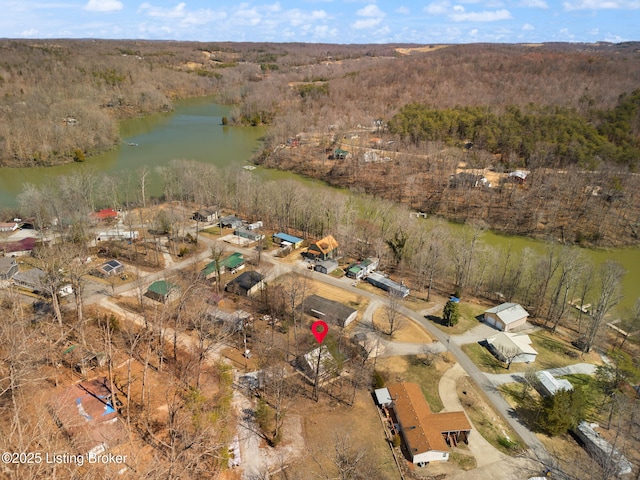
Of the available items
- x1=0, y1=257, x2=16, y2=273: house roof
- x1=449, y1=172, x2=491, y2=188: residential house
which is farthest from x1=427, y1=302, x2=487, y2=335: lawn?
x1=0, y1=257, x2=16, y2=273: house roof

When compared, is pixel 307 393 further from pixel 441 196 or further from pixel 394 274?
pixel 441 196

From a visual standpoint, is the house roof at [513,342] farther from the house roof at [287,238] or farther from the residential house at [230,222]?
the residential house at [230,222]

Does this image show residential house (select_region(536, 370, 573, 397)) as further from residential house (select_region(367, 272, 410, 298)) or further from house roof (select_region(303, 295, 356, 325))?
house roof (select_region(303, 295, 356, 325))

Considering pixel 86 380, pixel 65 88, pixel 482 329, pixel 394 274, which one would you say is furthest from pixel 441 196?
pixel 65 88

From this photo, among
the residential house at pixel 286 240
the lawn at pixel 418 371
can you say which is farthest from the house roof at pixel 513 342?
the residential house at pixel 286 240

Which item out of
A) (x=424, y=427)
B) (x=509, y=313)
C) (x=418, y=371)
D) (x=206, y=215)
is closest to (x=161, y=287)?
(x=206, y=215)

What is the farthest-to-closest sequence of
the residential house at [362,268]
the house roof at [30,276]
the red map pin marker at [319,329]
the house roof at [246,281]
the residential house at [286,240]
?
the residential house at [286,240] < the residential house at [362,268] < the house roof at [246,281] < the house roof at [30,276] < the red map pin marker at [319,329]

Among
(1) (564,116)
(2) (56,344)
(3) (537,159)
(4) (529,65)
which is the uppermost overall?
(4) (529,65)
